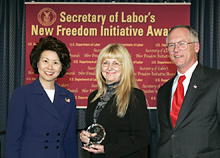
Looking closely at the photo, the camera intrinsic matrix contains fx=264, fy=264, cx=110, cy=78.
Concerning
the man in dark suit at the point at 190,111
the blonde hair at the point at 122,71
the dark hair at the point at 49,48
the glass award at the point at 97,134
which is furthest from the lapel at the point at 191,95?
the dark hair at the point at 49,48

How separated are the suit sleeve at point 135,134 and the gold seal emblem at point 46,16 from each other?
2996mm

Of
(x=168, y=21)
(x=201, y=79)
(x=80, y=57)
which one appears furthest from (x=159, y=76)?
(x=201, y=79)

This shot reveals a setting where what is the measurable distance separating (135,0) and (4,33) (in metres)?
2.43

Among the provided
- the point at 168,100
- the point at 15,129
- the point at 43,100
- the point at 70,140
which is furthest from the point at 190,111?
the point at 15,129

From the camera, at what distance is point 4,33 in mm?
4715

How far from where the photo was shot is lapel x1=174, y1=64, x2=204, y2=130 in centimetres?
202

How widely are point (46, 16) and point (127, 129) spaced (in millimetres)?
3137

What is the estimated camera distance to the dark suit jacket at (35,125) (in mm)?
2121

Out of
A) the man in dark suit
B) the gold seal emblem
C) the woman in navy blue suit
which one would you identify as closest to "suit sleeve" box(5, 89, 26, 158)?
the woman in navy blue suit

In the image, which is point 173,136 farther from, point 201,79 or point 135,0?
point 135,0

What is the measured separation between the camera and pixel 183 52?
7.06ft

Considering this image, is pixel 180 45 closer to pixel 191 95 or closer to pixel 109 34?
pixel 191 95

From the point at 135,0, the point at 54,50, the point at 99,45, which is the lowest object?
the point at 54,50

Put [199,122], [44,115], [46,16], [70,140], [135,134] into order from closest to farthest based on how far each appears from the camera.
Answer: [199,122]
[135,134]
[44,115]
[70,140]
[46,16]
